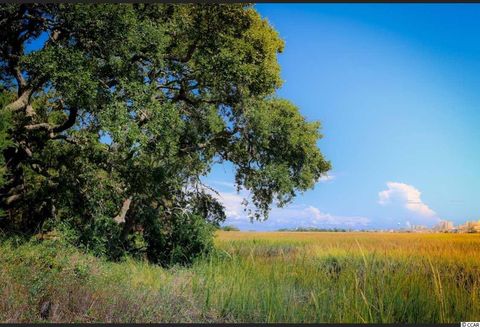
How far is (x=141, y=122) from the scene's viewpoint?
1090 centimetres

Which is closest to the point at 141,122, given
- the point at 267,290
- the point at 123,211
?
the point at 123,211

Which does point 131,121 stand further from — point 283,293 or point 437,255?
point 437,255

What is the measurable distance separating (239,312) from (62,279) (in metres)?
2.83

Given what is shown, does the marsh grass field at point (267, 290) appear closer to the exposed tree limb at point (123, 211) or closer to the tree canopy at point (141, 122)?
the tree canopy at point (141, 122)

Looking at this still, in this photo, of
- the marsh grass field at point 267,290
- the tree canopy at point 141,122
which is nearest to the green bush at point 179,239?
the tree canopy at point 141,122

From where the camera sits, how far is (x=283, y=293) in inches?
287

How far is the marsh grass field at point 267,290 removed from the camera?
21.7 feet

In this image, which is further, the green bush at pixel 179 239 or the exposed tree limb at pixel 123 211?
the exposed tree limb at pixel 123 211

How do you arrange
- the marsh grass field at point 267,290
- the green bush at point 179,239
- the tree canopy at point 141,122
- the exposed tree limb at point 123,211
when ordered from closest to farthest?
1. the marsh grass field at point 267,290
2. the tree canopy at point 141,122
3. the green bush at point 179,239
4. the exposed tree limb at point 123,211

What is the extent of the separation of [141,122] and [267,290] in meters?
5.34

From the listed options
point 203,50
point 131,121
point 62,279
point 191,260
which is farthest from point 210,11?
point 62,279

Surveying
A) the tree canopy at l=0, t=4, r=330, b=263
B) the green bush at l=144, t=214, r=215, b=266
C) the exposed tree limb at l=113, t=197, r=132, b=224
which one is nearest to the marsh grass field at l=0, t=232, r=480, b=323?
the tree canopy at l=0, t=4, r=330, b=263

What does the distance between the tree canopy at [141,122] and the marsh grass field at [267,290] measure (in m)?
Answer: 3.15

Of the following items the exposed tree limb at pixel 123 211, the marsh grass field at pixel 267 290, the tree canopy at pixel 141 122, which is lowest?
the marsh grass field at pixel 267 290
